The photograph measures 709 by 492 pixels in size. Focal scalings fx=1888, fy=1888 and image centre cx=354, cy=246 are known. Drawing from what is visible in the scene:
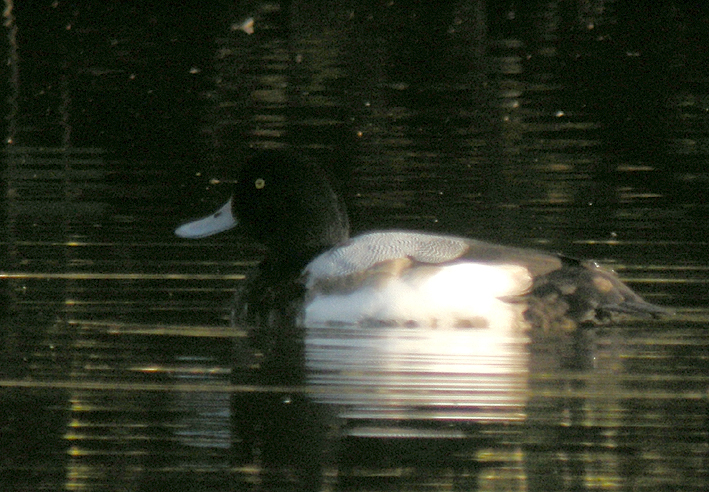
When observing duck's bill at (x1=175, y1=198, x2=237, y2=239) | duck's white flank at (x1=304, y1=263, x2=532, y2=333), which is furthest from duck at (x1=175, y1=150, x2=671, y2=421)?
duck's bill at (x1=175, y1=198, x2=237, y2=239)

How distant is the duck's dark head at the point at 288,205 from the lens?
8.77 m

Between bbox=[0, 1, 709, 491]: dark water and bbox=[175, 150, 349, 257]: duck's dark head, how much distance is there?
335mm

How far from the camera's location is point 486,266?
7.98 meters

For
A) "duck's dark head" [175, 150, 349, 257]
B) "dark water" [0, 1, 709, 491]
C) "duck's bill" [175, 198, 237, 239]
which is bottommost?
"dark water" [0, 1, 709, 491]

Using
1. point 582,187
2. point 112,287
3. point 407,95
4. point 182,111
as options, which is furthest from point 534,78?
point 112,287

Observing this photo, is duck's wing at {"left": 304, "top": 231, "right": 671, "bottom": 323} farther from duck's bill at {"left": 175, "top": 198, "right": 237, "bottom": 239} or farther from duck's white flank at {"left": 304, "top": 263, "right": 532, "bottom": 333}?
duck's bill at {"left": 175, "top": 198, "right": 237, "bottom": 239}

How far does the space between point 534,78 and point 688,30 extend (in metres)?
4.48

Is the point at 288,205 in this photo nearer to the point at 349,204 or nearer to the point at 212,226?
the point at 212,226

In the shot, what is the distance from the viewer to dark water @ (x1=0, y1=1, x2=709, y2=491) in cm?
596

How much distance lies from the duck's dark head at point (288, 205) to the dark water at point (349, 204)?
335 millimetres

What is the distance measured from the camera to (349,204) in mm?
10805

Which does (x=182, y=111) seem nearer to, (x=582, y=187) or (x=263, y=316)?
(x=582, y=187)

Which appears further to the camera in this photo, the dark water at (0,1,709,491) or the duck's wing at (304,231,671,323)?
the duck's wing at (304,231,671,323)

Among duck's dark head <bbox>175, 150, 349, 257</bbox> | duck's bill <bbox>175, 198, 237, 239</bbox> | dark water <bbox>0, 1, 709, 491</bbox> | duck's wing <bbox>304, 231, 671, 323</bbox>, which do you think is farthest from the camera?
duck's bill <bbox>175, 198, 237, 239</bbox>
